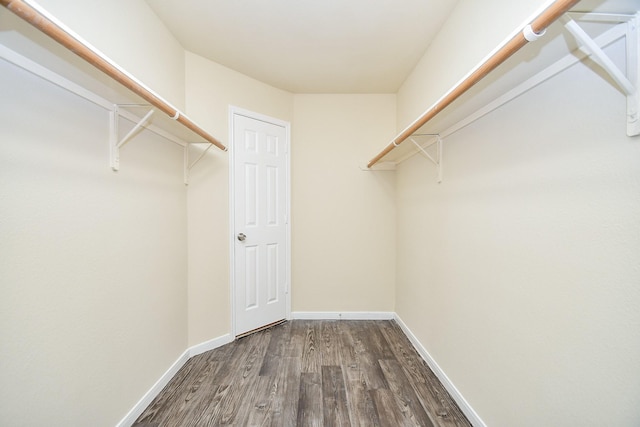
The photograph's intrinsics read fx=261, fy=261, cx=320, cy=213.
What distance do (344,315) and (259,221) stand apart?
53.6 inches

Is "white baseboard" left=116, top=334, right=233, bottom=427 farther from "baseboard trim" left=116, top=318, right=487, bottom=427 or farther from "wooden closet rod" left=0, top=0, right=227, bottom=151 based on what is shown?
"wooden closet rod" left=0, top=0, right=227, bottom=151

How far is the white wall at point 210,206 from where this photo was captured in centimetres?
209

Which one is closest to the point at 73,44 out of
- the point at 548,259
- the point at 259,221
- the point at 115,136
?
the point at 115,136

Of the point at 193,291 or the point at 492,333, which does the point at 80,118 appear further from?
the point at 492,333

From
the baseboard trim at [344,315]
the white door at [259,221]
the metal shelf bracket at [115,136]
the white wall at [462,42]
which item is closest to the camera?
the white wall at [462,42]

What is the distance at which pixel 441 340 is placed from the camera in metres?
1.78

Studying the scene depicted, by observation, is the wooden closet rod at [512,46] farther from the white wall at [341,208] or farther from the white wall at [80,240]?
the white wall at [341,208]

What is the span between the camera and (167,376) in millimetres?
1745

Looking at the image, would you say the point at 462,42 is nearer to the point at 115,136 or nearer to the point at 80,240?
the point at 115,136

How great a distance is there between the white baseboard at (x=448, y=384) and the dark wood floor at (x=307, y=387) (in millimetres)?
36

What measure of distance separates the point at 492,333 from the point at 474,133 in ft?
3.38

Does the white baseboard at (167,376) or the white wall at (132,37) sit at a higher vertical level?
the white wall at (132,37)

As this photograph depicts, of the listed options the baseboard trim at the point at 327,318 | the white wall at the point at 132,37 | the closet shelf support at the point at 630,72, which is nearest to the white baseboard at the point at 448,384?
the baseboard trim at the point at 327,318

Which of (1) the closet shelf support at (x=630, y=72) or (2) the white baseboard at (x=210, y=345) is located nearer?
(1) the closet shelf support at (x=630, y=72)
